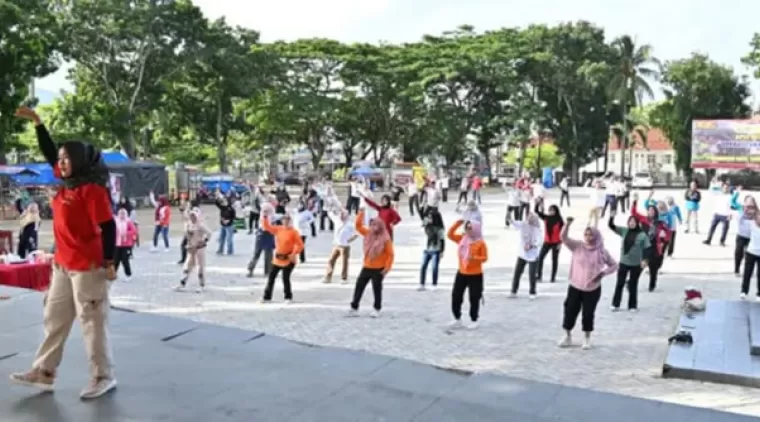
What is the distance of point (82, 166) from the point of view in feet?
14.4

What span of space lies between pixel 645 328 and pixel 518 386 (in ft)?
13.7

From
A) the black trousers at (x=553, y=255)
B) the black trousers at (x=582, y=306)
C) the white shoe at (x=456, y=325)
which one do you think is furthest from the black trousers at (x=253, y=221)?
the black trousers at (x=582, y=306)

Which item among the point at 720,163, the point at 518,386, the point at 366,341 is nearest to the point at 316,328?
the point at 366,341

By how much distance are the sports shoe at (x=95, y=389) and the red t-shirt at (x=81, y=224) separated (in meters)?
0.80

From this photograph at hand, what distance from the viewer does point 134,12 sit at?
3244 centimetres

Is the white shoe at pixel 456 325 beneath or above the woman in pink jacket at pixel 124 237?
beneath

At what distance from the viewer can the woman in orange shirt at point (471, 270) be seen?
27.8 ft

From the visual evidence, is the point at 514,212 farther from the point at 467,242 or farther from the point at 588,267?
the point at 588,267

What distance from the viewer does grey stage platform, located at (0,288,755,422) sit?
Answer: 4.66m

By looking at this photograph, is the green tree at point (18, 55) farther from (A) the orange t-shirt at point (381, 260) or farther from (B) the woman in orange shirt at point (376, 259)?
(A) the orange t-shirt at point (381, 260)

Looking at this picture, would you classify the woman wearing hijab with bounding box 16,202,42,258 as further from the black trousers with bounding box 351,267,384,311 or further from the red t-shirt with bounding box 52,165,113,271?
the red t-shirt with bounding box 52,165,113,271

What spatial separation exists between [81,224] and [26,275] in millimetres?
5689

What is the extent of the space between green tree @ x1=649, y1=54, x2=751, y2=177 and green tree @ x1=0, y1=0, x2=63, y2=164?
42.9m

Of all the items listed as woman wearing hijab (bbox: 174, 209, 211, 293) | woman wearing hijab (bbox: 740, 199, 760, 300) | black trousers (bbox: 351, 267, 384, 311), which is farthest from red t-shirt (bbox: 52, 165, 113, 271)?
woman wearing hijab (bbox: 740, 199, 760, 300)
